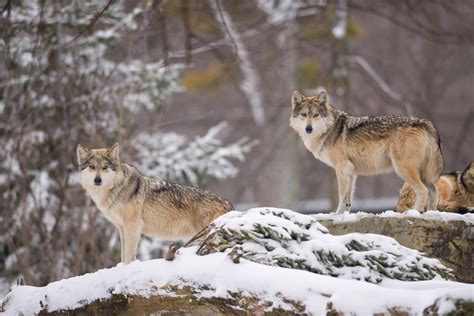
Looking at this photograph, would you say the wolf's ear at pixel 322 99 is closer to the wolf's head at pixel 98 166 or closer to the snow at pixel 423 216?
the snow at pixel 423 216

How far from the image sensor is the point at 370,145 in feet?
30.9

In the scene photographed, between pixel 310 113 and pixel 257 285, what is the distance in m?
3.63

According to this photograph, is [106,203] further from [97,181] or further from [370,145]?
[370,145]

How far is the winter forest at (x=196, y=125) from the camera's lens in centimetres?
733

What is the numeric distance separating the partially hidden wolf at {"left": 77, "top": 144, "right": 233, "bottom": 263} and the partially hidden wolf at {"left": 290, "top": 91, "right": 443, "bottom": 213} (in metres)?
1.35

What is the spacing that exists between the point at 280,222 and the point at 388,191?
86.2ft

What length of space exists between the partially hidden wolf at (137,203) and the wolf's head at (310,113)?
51.2 inches

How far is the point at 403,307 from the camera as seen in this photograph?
20.3 ft

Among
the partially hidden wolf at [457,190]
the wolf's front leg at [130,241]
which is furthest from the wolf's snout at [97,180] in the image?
the partially hidden wolf at [457,190]

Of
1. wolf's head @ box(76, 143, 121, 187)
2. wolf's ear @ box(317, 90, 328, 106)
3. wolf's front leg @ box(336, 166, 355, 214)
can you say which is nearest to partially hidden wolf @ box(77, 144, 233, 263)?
wolf's head @ box(76, 143, 121, 187)

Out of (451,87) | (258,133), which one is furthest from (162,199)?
(451,87)

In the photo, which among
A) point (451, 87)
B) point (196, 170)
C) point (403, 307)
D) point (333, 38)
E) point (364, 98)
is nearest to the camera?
point (403, 307)

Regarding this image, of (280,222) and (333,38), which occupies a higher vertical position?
(333,38)

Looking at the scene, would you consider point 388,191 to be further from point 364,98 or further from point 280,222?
A: point 280,222
